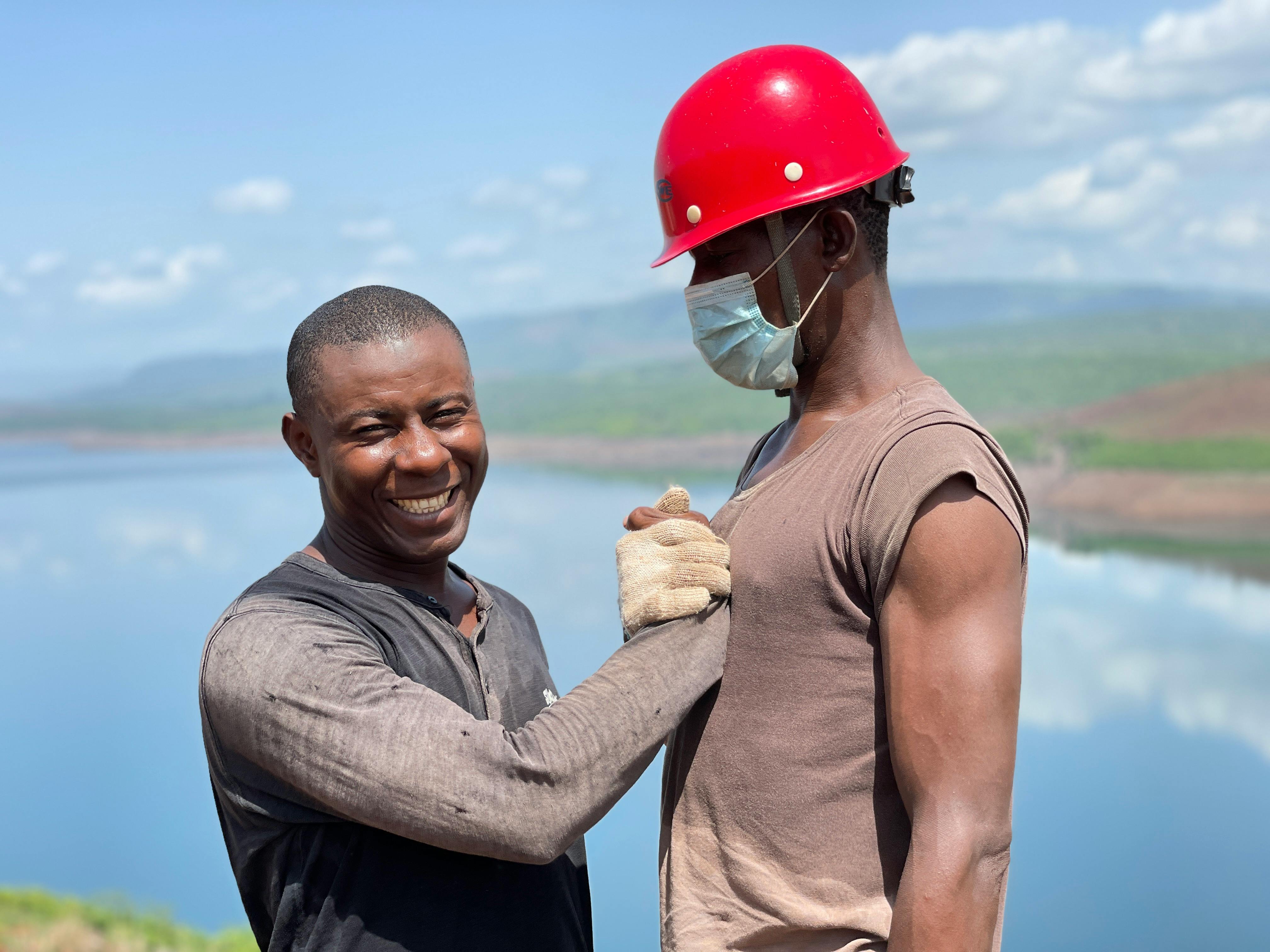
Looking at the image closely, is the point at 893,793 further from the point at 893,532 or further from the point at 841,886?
the point at 893,532

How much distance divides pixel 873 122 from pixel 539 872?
71.0 inches

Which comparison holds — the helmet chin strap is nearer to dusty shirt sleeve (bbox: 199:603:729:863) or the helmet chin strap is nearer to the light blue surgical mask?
the light blue surgical mask

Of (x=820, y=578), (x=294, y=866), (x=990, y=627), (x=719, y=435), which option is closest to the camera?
(x=990, y=627)

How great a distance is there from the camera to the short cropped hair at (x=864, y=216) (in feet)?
7.35

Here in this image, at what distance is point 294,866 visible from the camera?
2217 mm

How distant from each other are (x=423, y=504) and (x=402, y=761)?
2.17 ft

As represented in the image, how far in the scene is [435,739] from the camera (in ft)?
6.64

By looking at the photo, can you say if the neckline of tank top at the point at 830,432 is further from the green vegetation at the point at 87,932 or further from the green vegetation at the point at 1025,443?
the green vegetation at the point at 1025,443

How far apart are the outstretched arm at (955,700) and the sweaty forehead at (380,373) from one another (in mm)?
1121

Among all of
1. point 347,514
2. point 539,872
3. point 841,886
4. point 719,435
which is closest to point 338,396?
point 347,514

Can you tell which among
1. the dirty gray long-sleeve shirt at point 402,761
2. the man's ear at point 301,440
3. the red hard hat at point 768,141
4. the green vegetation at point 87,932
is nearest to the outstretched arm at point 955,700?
the dirty gray long-sleeve shirt at point 402,761

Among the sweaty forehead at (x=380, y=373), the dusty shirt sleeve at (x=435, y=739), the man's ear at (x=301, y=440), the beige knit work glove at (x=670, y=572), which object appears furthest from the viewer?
the man's ear at (x=301, y=440)

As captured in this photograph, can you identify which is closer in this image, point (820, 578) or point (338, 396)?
point (820, 578)

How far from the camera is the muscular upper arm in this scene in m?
1.88
